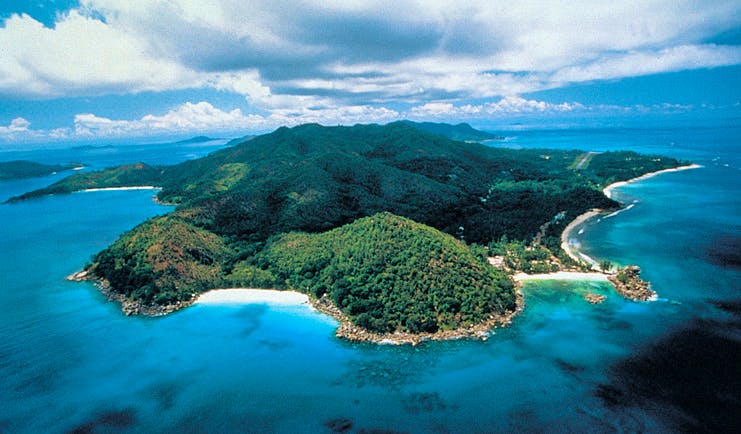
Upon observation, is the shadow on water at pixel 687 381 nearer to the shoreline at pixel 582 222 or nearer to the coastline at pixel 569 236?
the shoreline at pixel 582 222

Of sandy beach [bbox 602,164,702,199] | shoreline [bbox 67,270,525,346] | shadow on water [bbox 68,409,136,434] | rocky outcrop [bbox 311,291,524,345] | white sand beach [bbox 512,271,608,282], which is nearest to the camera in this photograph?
shadow on water [bbox 68,409,136,434]

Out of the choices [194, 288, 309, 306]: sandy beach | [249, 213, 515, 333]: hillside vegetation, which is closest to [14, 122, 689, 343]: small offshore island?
[249, 213, 515, 333]: hillside vegetation

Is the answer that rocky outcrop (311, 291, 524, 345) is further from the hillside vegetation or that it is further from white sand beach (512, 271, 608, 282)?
white sand beach (512, 271, 608, 282)

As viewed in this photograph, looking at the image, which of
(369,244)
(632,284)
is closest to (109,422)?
(369,244)

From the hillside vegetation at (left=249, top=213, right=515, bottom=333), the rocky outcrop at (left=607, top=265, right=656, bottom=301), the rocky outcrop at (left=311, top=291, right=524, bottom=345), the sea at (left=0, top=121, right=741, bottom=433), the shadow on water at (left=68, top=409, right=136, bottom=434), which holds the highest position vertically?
the hillside vegetation at (left=249, top=213, right=515, bottom=333)

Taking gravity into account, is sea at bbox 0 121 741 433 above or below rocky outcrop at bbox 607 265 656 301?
below
